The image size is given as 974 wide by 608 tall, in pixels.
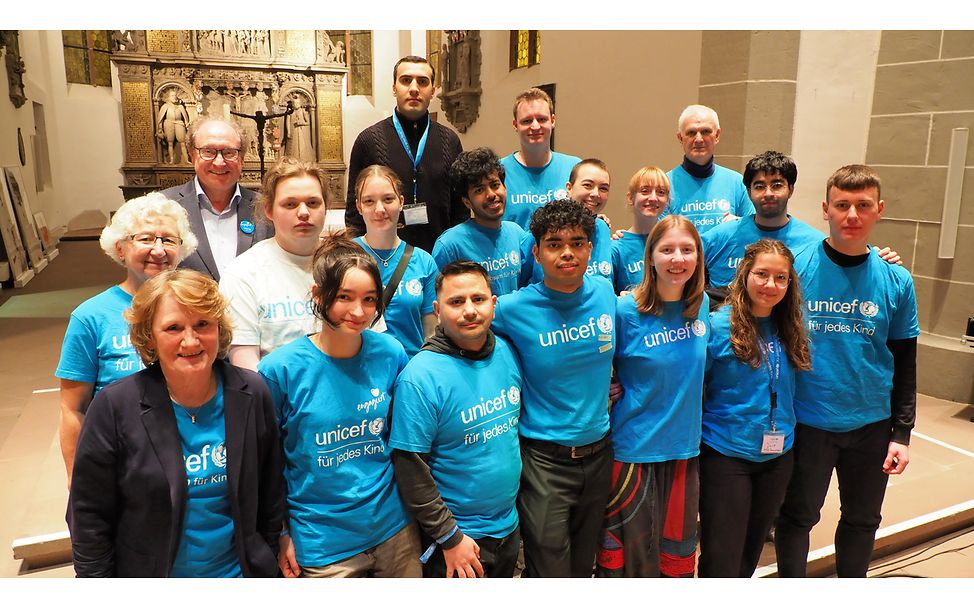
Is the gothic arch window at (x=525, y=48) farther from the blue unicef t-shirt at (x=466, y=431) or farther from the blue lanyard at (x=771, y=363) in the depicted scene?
the blue unicef t-shirt at (x=466, y=431)

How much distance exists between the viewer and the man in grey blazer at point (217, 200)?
9.29ft

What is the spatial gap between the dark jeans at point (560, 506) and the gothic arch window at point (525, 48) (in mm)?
8191

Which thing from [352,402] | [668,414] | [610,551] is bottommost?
[610,551]

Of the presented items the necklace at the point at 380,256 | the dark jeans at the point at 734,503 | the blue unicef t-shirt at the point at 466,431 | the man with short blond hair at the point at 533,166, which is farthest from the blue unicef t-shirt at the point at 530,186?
the dark jeans at the point at 734,503

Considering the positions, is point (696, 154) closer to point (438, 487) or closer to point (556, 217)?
point (556, 217)

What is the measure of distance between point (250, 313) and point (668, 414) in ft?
4.92

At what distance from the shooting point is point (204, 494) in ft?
5.98

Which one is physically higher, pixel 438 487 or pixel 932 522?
pixel 438 487

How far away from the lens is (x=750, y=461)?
260 cm

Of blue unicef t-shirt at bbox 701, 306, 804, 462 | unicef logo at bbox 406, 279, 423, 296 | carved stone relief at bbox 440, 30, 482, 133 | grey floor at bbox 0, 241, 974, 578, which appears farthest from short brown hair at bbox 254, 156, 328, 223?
carved stone relief at bbox 440, 30, 482, 133

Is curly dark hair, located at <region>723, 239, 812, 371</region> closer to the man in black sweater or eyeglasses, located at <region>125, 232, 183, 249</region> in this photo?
the man in black sweater

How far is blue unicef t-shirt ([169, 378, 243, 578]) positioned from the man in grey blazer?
110cm

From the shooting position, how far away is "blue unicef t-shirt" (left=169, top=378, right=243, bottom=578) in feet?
5.93

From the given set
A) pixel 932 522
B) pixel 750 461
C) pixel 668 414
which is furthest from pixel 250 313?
pixel 932 522
